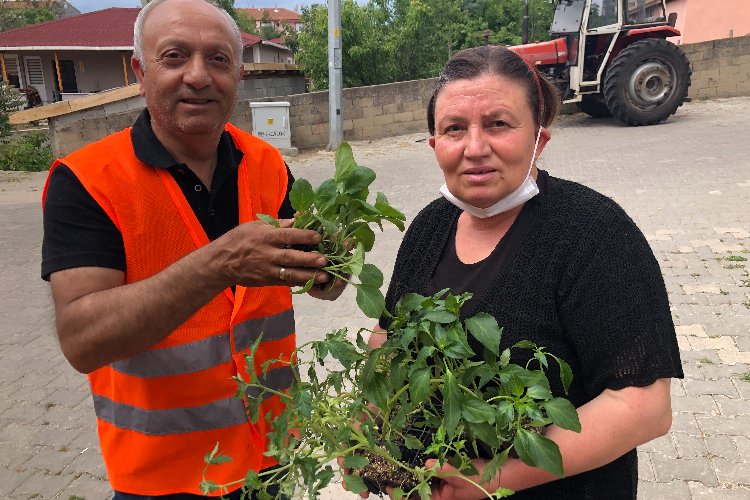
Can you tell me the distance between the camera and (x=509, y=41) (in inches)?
901

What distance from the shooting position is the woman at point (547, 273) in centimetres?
130

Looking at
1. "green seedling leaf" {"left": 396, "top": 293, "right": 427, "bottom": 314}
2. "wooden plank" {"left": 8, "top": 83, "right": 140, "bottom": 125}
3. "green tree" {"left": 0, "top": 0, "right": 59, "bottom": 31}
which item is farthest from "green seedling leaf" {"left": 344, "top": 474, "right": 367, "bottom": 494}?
"green tree" {"left": 0, "top": 0, "right": 59, "bottom": 31}

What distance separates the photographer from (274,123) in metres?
12.5

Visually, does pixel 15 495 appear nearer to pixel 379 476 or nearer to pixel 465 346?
pixel 379 476

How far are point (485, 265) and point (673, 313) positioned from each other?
362 centimetres

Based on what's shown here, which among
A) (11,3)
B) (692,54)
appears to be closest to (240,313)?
(692,54)

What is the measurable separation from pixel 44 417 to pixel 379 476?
10.6 ft

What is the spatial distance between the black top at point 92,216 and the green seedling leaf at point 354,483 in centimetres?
80

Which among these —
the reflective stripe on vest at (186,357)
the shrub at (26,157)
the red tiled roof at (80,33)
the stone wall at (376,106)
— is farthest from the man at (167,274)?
the red tiled roof at (80,33)

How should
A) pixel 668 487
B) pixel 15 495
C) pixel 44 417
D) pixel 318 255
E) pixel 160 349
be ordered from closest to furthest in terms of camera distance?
pixel 318 255
pixel 160 349
pixel 668 487
pixel 15 495
pixel 44 417

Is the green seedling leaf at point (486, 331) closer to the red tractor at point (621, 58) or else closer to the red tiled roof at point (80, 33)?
the red tractor at point (621, 58)

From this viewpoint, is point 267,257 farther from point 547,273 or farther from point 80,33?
point 80,33

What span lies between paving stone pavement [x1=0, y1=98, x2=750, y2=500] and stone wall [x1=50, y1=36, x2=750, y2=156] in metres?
2.10

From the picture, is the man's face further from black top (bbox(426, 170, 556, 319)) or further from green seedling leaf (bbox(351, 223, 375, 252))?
black top (bbox(426, 170, 556, 319))
